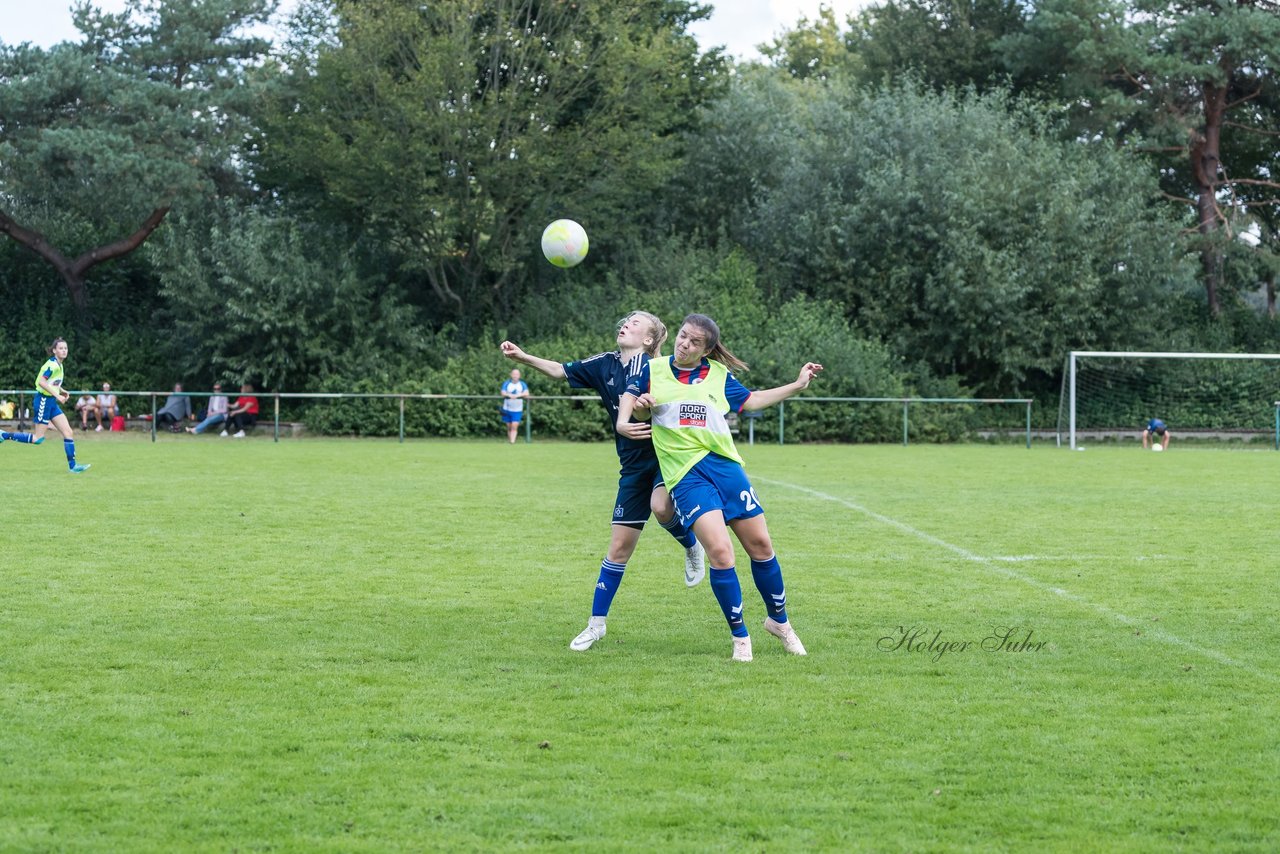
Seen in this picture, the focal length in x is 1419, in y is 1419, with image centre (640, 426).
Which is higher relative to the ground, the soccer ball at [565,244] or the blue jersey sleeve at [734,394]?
the soccer ball at [565,244]

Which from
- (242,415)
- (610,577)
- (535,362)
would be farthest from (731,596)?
(242,415)

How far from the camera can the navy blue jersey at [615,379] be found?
7582 millimetres

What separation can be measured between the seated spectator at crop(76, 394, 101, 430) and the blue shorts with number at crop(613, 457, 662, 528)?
26.9 metres

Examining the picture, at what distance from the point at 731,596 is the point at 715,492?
513mm

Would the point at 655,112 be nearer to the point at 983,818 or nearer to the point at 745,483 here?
the point at 745,483

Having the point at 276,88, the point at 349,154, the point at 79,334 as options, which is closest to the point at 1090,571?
the point at 349,154

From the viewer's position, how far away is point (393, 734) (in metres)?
5.42

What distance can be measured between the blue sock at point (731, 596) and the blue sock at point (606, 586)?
659mm

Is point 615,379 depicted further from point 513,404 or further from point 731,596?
point 513,404

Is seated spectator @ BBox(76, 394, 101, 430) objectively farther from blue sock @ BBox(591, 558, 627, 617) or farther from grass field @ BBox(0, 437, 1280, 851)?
blue sock @ BBox(591, 558, 627, 617)

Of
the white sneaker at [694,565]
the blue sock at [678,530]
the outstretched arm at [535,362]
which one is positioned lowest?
the white sneaker at [694,565]

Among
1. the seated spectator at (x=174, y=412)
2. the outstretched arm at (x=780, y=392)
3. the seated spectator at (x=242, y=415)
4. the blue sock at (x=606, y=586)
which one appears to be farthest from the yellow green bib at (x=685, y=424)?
the seated spectator at (x=174, y=412)

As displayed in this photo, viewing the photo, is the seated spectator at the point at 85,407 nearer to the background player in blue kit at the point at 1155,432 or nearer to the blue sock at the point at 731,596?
the background player in blue kit at the point at 1155,432

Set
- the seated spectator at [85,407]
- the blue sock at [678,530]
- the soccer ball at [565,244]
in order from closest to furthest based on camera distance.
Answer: the blue sock at [678,530] < the soccer ball at [565,244] < the seated spectator at [85,407]
